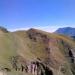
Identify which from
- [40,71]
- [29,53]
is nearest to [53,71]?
[40,71]

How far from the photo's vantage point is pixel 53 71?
3932 inches

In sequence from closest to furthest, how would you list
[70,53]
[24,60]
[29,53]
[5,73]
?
[5,73] < [24,60] < [29,53] < [70,53]

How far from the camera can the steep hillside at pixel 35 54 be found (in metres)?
93.4

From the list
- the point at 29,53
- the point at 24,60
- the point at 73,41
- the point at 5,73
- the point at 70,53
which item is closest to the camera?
the point at 5,73

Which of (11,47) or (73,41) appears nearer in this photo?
(11,47)

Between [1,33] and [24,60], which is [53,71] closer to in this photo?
[24,60]

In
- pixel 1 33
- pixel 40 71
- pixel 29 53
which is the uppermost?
pixel 1 33

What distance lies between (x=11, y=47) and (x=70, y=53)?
25.7 m

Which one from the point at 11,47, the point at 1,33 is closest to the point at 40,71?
the point at 11,47

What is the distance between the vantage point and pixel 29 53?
104 metres

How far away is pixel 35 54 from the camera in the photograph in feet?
347

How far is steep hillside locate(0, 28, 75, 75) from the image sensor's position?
9337cm

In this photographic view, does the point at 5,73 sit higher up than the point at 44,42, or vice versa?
the point at 44,42

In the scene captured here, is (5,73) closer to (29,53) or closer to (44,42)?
(29,53)
